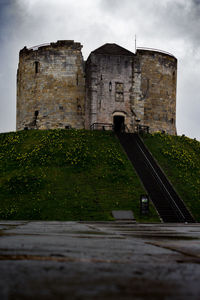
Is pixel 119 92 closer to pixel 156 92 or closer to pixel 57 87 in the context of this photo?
pixel 156 92

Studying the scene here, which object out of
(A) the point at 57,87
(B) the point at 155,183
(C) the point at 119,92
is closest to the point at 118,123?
(C) the point at 119,92

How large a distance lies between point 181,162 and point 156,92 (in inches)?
592

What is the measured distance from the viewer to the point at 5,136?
3584cm

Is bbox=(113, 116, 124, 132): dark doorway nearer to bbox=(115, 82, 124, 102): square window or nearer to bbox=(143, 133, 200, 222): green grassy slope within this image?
bbox=(115, 82, 124, 102): square window

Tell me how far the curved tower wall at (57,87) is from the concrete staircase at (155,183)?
935cm

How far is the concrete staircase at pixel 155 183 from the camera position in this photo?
21484mm

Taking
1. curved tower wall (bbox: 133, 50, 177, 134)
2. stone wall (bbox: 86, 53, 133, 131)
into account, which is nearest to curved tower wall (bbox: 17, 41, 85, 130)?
stone wall (bbox: 86, 53, 133, 131)

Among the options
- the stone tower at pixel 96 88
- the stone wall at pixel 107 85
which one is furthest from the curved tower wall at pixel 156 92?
the stone wall at pixel 107 85

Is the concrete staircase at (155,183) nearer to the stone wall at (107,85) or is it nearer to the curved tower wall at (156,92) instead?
the stone wall at (107,85)

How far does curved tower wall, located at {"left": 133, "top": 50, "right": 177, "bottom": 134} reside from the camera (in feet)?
138

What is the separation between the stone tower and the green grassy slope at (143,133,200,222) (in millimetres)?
6355

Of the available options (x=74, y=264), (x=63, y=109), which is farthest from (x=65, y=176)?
(x=74, y=264)

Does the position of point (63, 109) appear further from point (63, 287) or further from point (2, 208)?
point (63, 287)

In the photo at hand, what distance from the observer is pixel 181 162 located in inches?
1187
